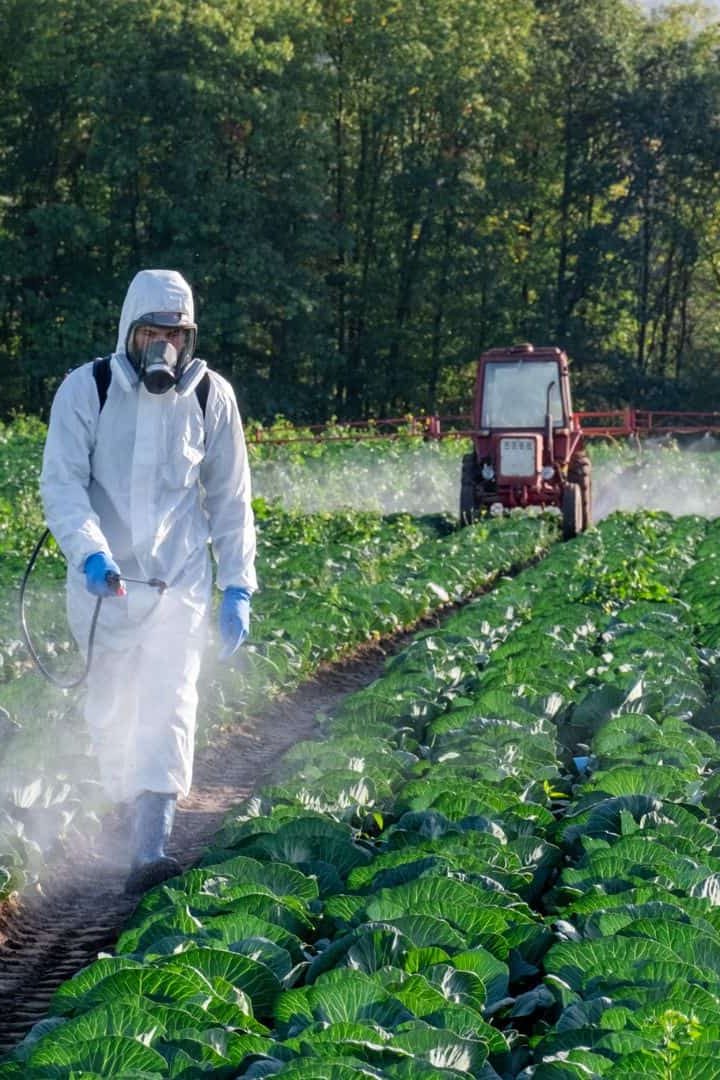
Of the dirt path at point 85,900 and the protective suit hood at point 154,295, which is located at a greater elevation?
the protective suit hood at point 154,295

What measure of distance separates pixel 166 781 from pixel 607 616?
553 centimetres

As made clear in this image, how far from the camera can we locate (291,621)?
11.9 metres

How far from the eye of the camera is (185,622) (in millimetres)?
6230

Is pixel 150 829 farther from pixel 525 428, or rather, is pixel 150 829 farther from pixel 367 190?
pixel 367 190

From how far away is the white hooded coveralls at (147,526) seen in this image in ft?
19.9

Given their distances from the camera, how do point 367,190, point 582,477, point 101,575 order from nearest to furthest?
1. point 101,575
2. point 582,477
3. point 367,190

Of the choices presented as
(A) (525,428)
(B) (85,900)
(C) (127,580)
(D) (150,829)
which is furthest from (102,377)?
(A) (525,428)

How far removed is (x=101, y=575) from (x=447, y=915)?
1.94 meters

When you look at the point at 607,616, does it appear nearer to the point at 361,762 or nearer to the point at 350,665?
the point at 350,665

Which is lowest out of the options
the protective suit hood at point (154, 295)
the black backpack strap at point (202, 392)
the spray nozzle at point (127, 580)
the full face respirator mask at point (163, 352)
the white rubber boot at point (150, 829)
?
the white rubber boot at point (150, 829)

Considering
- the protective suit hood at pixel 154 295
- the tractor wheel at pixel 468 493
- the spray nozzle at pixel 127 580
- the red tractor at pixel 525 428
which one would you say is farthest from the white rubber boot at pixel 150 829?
the tractor wheel at pixel 468 493

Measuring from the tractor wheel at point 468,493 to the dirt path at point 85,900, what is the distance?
38.6 feet

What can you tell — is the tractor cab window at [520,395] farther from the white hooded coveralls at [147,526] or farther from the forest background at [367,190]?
the forest background at [367,190]

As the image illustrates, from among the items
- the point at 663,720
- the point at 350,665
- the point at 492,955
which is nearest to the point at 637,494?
the point at 350,665
